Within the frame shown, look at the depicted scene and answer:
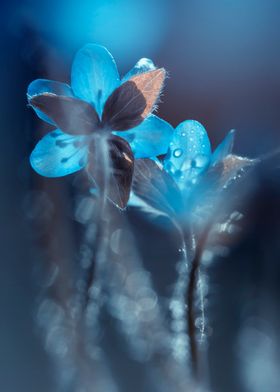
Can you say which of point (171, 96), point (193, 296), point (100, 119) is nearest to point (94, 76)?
point (100, 119)

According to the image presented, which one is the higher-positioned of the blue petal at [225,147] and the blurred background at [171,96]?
the blue petal at [225,147]

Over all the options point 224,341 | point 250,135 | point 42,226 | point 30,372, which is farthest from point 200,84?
point 42,226

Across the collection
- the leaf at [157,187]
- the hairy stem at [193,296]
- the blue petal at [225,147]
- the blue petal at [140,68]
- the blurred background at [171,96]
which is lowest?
the blurred background at [171,96]

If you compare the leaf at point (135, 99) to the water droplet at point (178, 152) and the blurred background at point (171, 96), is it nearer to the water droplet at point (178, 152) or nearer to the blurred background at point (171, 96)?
the water droplet at point (178, 152)

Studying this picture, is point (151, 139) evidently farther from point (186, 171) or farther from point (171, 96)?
point (171, 96)

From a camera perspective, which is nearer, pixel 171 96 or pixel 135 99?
pixel 135 99

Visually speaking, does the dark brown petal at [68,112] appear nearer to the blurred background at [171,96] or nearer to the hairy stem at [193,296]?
the hairy stem at [193,296]

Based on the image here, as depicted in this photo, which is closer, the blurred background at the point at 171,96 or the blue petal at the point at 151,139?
the blue petal at the point at 151,139

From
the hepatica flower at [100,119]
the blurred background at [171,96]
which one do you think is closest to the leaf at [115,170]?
the hepatica flower at [100,119]
